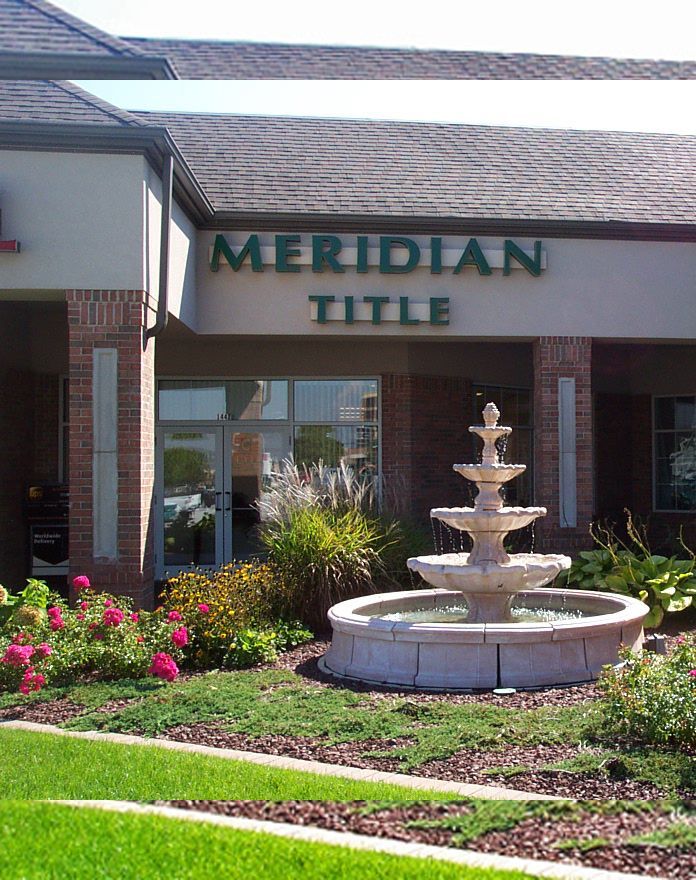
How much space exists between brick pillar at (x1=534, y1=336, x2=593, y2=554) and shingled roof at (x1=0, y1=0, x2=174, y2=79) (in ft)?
33.4

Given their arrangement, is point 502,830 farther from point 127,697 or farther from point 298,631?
point 298,631

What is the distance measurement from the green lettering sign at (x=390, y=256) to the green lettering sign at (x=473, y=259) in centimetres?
56

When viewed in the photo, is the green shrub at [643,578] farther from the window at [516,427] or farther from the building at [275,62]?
the building at [275,62]

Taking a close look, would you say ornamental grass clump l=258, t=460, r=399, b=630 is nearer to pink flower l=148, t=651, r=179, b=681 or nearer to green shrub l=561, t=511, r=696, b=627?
green shrub l=561, t=511, r=696, b=627

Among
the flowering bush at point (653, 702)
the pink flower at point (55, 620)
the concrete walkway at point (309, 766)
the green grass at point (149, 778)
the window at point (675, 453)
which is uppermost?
the window at point (675, 453)

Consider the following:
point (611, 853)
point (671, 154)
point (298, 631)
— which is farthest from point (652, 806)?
point (671, 154)

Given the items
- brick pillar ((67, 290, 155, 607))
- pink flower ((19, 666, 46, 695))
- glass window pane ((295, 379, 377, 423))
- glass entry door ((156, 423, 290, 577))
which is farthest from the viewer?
glass window pane ((295, 379, 377, 423))

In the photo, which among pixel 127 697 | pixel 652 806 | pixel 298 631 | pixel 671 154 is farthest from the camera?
pixel 671 154

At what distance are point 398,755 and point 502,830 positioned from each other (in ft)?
4.53

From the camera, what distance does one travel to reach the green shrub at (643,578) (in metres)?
10.7

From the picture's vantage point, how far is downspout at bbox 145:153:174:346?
10820 millimetres

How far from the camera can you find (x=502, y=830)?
476 cm

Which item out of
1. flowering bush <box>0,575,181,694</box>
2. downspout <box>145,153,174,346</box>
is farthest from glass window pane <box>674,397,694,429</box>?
flowering bush <box>0,575,181,694</box>

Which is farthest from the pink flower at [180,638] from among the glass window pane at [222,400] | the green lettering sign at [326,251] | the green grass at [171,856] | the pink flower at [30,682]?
the glass window pane at [222,400]
